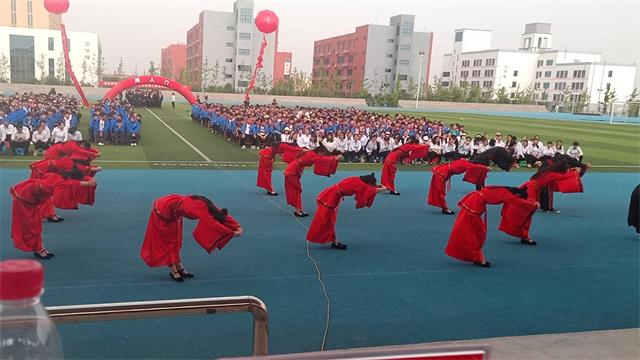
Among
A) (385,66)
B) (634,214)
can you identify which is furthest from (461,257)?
(385,66)

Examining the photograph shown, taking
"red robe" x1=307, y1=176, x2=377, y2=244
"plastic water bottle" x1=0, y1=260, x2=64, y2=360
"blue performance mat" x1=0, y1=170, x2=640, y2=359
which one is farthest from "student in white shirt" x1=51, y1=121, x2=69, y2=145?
"plastic water bottle" x1=0, y1=260, x2=64, y2=360

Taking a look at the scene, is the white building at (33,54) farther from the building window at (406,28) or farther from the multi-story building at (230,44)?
the building window at (406,28)

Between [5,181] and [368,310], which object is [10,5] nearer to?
[5,181]

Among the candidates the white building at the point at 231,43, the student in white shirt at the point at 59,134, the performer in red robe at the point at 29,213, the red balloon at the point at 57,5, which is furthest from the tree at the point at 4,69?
Result: the performer in red robe at the point at 29,213

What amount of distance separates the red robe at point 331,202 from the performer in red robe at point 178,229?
1836 mm

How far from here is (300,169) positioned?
9008 millimetres

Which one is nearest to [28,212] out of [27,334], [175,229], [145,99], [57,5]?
[175,229]

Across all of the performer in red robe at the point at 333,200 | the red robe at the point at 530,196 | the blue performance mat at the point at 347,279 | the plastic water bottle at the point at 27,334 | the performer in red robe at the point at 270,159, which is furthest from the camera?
the performer in red robe at the point at 270,159

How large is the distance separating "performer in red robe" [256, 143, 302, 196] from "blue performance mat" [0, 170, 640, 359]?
1.87 ft

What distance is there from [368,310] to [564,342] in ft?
5.81

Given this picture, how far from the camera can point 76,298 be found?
5.08 meters

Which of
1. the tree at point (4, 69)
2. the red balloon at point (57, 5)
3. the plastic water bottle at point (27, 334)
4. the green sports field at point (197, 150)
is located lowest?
the green sports field at point (197, 150)

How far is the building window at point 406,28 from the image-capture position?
225 ft

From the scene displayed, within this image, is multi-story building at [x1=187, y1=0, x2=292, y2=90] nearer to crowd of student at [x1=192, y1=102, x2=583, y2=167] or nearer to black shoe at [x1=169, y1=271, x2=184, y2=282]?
crowd of student at [x1=192, y1=102, x2=583, y2=167]
